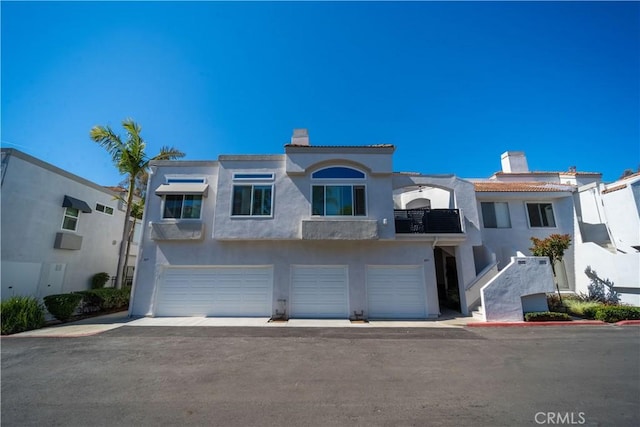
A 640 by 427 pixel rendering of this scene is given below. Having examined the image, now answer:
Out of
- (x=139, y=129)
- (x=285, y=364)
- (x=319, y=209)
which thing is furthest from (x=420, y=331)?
(x=139, y=129)

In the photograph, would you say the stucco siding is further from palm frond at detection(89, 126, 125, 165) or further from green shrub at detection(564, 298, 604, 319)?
green shrub at detection(564, 298, 604, 319)

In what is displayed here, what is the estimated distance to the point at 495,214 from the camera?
1572cm

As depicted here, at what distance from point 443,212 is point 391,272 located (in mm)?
4009

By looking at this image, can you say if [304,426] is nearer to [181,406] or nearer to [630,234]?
[181,406]

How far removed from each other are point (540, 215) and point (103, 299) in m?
24.7

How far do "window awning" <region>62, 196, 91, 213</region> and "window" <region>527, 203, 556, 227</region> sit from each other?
85.4 ft

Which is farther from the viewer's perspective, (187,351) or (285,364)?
(187,351)

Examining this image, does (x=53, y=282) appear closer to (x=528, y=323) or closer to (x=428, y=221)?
(x=428, y=221)

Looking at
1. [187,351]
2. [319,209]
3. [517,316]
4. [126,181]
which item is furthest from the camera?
[126,181]

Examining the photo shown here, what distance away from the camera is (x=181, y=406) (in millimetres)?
4426

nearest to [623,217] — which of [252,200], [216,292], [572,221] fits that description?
[572,221]

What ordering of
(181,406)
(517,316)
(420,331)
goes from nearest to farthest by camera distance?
(181,406)
(420,331)
(517,316)

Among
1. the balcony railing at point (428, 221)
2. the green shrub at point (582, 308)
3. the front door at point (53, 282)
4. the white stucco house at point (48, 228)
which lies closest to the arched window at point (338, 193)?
the balcony railing at point (428, 221)

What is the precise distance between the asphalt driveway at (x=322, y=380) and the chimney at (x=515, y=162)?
1585 cm
